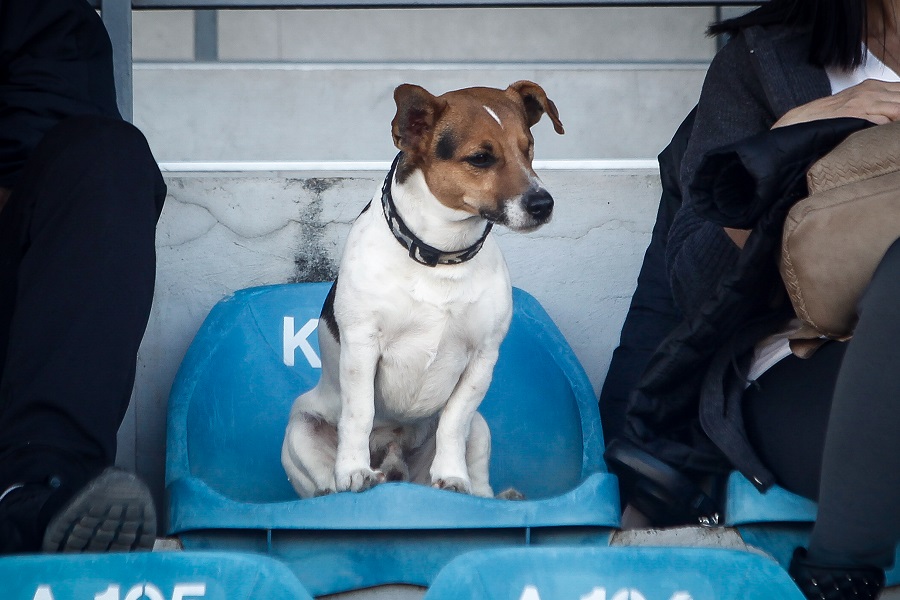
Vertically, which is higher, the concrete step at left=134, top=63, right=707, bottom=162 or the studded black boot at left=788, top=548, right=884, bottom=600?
the studded black boot at left=788, top=548, right=884, bottom=600

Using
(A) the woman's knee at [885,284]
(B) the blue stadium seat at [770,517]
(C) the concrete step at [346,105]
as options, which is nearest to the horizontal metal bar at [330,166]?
(B) the blue stadium seat at [770,517]

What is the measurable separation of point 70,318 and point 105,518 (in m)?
0.32

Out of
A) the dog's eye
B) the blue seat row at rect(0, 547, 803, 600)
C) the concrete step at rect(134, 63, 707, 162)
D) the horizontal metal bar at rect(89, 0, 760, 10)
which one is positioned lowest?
the concrete step at rect(134, 63, 707, 162)

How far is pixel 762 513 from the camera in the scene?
1.65 metres

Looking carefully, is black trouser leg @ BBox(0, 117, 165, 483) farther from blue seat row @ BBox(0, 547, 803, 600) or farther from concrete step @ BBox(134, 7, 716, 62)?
concrete step @ BBox(134, 7, 716, 62)

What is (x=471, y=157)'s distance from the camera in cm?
206

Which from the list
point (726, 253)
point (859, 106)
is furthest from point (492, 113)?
point (859, 106)

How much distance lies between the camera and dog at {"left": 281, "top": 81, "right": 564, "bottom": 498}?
1976 mm

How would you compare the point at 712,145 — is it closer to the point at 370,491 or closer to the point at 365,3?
the point at 370,491

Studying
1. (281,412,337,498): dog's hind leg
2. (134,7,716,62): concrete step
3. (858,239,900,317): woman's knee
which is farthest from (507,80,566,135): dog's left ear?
(134,7,716,62): concrete step

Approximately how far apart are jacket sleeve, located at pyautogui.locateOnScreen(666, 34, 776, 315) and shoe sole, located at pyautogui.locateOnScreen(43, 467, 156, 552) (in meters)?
0.90

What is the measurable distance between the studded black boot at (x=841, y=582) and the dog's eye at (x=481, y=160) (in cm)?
98

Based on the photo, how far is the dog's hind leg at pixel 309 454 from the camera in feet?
6.65

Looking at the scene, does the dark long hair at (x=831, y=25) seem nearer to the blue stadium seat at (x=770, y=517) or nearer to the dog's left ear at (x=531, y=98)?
the dog's left ear at (x=531, y=98)
